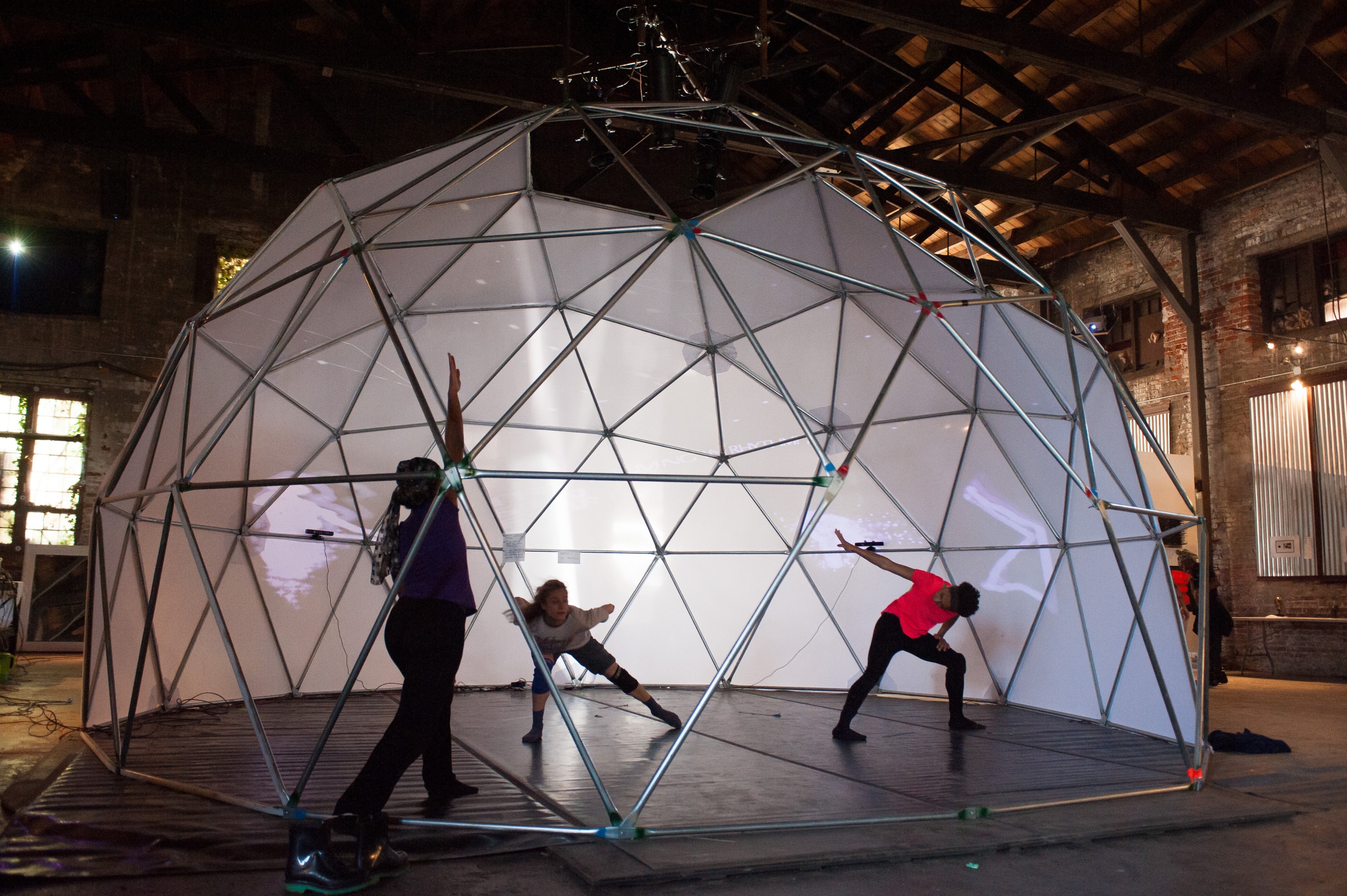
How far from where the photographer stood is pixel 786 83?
19.1m

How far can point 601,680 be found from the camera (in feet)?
44.3

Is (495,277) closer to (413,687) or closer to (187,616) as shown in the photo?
(187,616)

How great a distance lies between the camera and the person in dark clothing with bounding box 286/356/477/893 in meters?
3.88

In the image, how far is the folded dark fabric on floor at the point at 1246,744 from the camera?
7.94 meters

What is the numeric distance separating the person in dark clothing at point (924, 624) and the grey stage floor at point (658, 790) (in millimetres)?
499

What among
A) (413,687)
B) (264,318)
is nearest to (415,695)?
(413,687)

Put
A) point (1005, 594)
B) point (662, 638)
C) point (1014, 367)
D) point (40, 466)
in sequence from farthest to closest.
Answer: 1. point (40, 466)
2. point (662, 638)
3. point (1005, 594)
4. point (1014, 367)

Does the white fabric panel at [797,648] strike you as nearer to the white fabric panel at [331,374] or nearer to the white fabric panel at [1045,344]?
the white fabric panel at [1045,344]

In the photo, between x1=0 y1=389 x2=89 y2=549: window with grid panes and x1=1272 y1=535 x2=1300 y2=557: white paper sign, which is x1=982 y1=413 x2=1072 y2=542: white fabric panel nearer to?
x1=1272 y1=535 x2=1300 y2=557: white paper sign

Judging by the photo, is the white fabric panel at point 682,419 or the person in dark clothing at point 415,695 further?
the white fabric panel at point 682,419

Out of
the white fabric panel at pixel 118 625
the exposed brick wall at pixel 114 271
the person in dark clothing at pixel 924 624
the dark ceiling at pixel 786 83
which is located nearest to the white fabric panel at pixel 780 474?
the person in dark clothing at pixel 924 624

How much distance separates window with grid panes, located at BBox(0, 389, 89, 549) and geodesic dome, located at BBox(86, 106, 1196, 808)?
9940 millimetres

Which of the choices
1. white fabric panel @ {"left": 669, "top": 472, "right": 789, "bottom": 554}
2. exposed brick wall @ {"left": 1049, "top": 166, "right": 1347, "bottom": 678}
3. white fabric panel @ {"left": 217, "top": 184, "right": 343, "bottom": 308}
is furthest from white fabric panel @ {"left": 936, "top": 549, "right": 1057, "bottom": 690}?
exposed brick wall @ {"left": 1049, "top": 166, "right": 1347, "bottom": 678}

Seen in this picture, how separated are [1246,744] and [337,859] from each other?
24.8 feet
